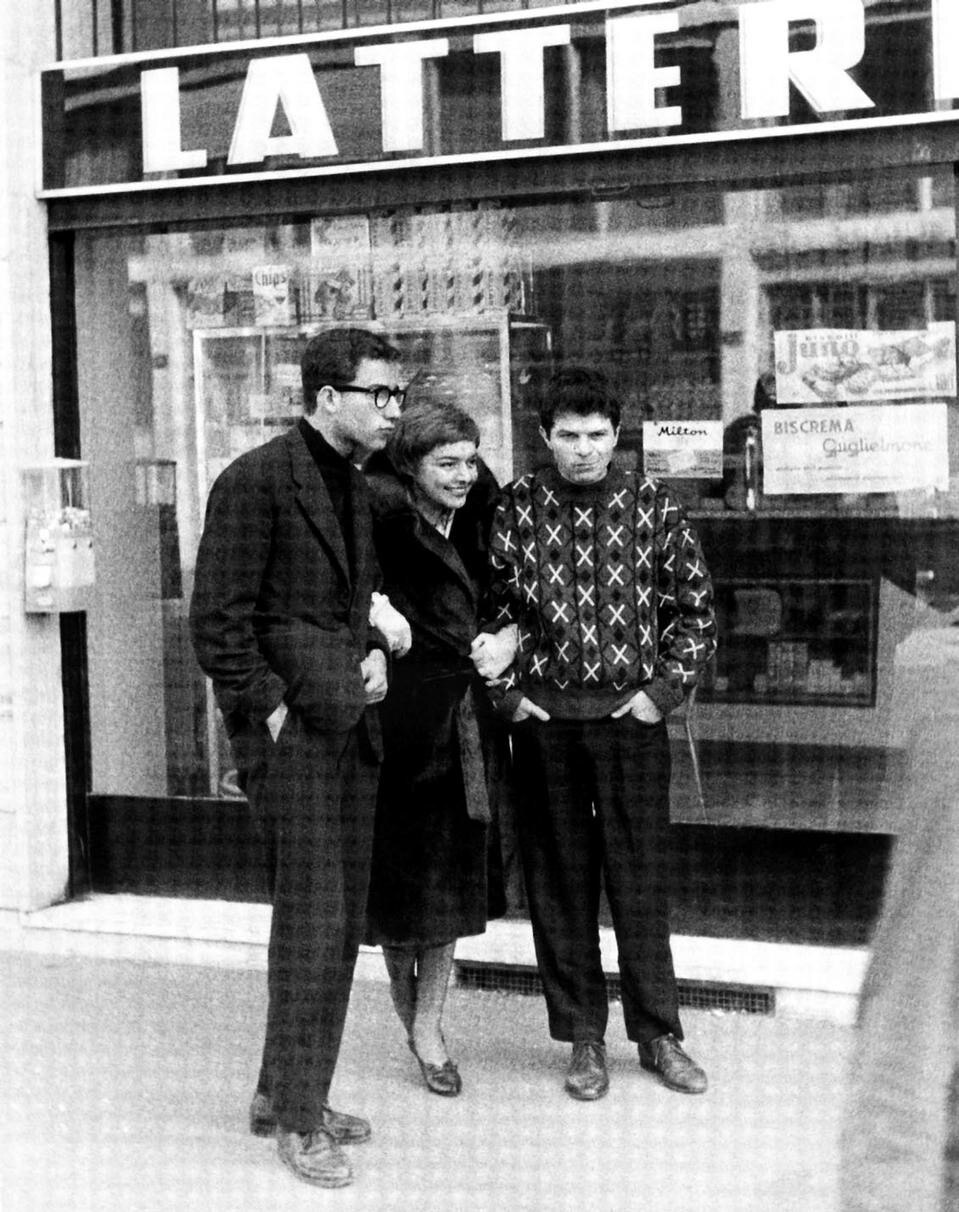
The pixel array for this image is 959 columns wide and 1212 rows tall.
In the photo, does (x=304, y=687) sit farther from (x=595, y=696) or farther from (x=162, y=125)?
(x=162, y=125)

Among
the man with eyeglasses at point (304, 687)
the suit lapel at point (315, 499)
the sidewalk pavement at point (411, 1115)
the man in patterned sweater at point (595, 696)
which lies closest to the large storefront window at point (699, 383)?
the sidewalk pavement at point (411, 1115)

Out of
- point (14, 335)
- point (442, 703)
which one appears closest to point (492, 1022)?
point (442, 703)

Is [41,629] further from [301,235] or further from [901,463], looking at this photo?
[901,463]

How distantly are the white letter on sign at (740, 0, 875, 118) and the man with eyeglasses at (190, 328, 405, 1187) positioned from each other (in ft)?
5.84

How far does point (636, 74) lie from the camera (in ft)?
20.4

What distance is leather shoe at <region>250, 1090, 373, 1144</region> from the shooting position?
16.8 feet

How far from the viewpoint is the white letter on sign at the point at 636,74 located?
20.3 ft

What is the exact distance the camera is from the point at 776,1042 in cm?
593

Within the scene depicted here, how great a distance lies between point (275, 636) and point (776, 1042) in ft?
7.01

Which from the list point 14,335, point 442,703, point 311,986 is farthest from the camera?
point 14,335

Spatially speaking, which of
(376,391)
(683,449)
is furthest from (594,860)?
(683,449)

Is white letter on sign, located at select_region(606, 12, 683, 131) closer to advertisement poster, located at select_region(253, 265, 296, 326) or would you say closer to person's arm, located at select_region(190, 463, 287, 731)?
advertisement poster, located at select_region(253, 265, 296, 326)

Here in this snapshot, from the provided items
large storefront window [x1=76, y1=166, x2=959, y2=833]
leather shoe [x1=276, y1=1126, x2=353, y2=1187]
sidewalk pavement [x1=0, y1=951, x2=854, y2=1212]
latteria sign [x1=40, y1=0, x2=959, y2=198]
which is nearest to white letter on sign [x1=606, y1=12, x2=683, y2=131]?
latteria sign [x1=40, y1=0, x2=959, y2=198]

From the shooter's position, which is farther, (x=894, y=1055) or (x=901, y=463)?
(x=901, y=463)
